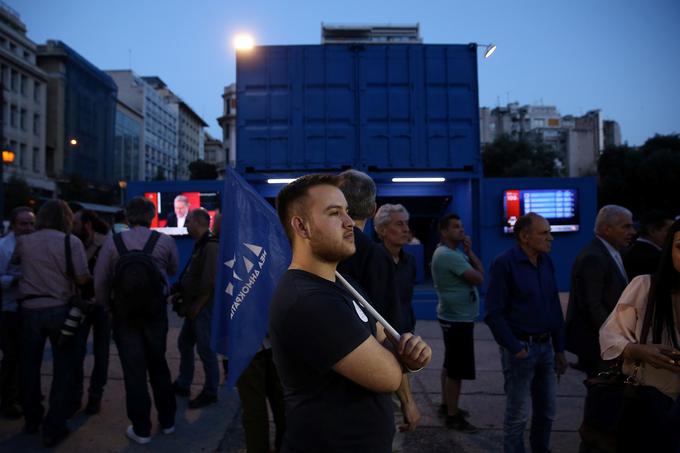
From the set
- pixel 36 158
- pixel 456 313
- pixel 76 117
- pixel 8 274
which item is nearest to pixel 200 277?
pixel 8 274

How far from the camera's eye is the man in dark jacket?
16.6 ft

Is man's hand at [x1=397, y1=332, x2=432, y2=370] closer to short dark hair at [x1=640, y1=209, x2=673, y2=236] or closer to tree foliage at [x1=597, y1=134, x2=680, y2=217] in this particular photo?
short dark hair at [x1=640, y1=209, x2=673, y2=236]

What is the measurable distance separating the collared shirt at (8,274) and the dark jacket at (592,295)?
4.53 m

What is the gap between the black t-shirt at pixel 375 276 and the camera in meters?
2.61

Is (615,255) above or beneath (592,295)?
above

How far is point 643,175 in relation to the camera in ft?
122

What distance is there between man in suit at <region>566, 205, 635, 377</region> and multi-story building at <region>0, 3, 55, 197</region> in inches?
1920

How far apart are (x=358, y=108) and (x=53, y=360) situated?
8.01m

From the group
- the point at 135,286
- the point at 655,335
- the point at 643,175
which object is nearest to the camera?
the point at 655,335

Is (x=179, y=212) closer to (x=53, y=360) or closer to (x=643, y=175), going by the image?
(x=53, y=360)

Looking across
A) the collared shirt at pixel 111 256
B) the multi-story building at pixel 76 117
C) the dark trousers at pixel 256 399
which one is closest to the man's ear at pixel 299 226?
the dark trousers at pixel 256 399

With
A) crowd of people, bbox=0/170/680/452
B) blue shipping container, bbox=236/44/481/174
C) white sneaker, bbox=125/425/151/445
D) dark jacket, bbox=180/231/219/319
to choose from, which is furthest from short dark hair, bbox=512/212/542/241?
blue shipping container, bbox=236/44/481/174

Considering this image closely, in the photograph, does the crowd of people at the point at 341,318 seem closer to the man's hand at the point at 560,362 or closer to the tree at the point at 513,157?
the man's hand at the point at 560,362

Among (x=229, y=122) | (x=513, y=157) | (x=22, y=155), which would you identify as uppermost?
(x=229, y=122)
